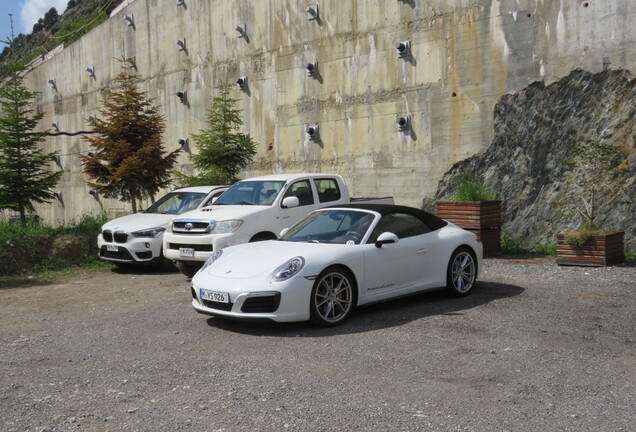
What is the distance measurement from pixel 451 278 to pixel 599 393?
412 centimetres

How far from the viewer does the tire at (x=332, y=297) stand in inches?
310

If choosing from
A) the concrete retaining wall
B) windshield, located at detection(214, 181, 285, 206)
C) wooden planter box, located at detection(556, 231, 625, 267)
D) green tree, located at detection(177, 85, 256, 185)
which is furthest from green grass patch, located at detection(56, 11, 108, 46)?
wooden planter box, located at detection(556, 231, 625, 267)

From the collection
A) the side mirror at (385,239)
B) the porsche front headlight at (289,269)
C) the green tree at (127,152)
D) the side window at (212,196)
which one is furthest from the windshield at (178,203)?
the porsche front headlight at (289,269)

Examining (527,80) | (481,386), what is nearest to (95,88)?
(527,80)

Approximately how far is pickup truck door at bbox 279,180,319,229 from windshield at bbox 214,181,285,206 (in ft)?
0.74

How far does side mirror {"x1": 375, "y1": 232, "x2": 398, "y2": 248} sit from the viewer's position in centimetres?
860

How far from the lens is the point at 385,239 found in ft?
28.2

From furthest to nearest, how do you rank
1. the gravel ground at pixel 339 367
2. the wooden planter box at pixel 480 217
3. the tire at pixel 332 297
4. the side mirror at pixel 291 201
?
the wooden planter box at pixel 480 217 → the side mirror at pixel 291 201 → the tire at pixel 332 297 → the gravel ground at pixel 339 367

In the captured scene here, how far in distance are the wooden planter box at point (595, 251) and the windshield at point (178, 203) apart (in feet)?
23.2

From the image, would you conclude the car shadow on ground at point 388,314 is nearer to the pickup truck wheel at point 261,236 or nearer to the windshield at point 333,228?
the windshield at point 333,228

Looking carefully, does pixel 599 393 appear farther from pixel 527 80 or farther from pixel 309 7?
pixel 309 7

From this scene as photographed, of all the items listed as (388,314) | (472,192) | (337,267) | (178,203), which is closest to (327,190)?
(472,192)

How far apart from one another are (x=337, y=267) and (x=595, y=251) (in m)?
5.97

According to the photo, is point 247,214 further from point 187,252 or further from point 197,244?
point 187,252
